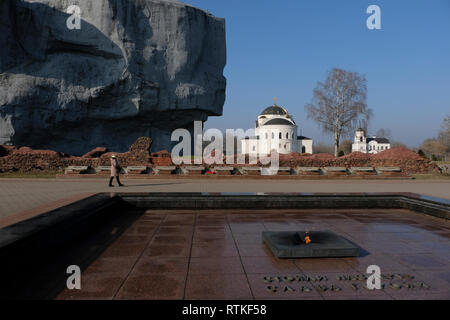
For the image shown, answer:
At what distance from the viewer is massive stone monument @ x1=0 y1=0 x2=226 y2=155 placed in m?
30.8

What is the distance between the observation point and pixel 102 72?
3369cm

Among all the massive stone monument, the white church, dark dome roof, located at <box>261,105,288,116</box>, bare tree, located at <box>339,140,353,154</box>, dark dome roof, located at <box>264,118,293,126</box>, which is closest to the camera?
the massive stone monument

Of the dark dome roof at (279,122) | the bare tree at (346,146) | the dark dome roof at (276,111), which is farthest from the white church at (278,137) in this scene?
the bare tree at (346,146)

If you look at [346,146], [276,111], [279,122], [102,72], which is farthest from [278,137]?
[102,72]

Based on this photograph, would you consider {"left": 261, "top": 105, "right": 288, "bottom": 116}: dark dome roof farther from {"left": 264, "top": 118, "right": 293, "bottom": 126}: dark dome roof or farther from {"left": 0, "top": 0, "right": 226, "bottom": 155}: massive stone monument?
{"left": 0, "top": 0, "right": 226, "bottom": 155}: massive stone monument

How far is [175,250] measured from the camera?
3982mm

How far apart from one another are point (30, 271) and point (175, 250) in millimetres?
1590

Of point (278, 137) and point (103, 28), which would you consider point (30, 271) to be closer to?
point (103, 28)

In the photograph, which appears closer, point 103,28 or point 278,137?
point 103,28

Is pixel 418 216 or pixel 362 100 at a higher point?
pixel 362 100

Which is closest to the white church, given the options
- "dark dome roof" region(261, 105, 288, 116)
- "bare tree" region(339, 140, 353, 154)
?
"dark dome roof" region(261, 105, 288, 116)

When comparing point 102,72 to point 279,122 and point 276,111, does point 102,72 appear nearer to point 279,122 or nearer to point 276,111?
point 279,122

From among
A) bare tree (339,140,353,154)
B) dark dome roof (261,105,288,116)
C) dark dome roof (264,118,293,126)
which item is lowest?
bare tree (339,140,353,154)
